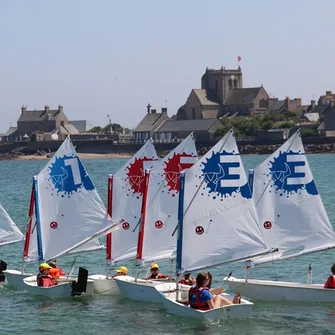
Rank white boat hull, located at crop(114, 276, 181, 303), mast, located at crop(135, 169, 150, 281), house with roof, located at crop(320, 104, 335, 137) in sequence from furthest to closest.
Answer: house with roof, located at crop(320, 104, 335, 137) → mast, located at crop(135, 169, 150, 281) → white boat hull, located at crop(114, 276, 181, 303)

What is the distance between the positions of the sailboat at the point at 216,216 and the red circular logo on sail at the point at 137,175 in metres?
3.79

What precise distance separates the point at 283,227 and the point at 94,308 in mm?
4876

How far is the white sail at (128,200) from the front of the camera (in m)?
27.3

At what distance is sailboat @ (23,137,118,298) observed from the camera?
89.5ft

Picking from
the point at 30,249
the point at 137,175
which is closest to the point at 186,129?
the point at 30,249

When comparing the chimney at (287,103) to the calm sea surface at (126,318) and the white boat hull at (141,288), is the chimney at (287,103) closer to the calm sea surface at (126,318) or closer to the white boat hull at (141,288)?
the calm sea surface at (126,318)

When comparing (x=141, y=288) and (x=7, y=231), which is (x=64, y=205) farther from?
(x=141, y=288)

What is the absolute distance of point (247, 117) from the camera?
638 ft

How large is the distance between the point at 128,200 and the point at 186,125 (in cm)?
16400

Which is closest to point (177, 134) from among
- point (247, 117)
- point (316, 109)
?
point (247, 117)

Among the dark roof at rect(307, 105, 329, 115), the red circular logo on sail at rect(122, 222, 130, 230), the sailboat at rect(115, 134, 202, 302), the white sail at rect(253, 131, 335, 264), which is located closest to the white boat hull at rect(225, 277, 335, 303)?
the white sail at rect(253, 131, 335, 264)

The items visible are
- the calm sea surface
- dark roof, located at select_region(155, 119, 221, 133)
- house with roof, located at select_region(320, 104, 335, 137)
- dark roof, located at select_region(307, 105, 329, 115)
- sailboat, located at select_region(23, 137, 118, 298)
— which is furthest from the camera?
dark roof, located at select_region(307, 105, 329, 115)

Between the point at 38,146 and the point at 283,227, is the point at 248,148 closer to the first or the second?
the point at 38,146

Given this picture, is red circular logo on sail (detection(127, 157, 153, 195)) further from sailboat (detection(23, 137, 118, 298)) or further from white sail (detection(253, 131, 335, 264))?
white sail (detection(253, 131, 335, 264))
